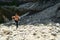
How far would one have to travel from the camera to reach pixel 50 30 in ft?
38.0

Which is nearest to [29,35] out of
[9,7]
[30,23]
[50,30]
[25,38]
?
[25,38]

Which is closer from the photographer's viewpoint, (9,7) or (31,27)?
(31,27)

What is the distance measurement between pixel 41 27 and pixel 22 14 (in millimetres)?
3395

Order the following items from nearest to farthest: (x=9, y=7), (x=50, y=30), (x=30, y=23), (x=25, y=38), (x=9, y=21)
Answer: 1. (x=25, y=38)
2. (x=50, y=30)
3. (x=30, y=23)
4. (x=9, y=21)
5. (x=9, y=7)

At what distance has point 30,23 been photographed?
13.3 meters

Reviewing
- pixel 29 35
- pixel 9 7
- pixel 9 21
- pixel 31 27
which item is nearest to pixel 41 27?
pixel 31 27

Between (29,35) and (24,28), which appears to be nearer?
(29,35)

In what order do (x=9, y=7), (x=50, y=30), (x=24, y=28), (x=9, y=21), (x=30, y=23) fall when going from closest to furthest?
(x=50, y=30)
(x=24, y=28)
(x=30, y=23)
(x=9, y=21)
(x=9, y=7)

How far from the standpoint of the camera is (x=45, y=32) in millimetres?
11297

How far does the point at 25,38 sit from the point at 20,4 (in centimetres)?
742

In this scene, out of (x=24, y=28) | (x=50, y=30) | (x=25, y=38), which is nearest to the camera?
(x=25, y=38)

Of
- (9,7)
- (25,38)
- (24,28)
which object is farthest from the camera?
(9,7)

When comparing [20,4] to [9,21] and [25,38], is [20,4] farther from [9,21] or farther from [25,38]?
[25,38]

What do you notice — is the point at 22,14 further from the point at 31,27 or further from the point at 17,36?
the point at 17,36
